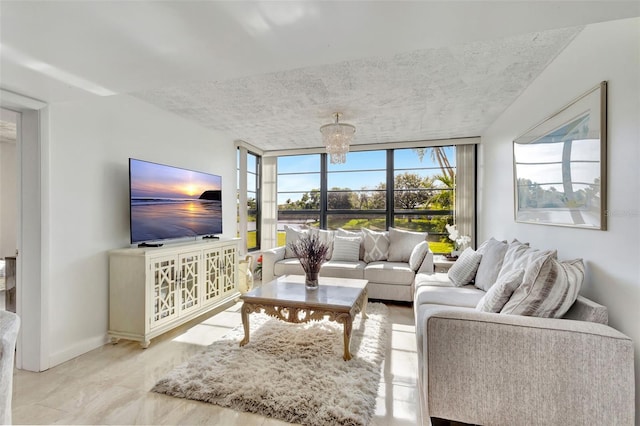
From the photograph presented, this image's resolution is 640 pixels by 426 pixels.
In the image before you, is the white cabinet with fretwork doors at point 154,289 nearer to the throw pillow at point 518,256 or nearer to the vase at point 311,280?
the vase at point 311,280

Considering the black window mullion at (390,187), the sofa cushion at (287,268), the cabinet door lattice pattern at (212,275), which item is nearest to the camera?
the cabinet door lattice pattern at (212,275)

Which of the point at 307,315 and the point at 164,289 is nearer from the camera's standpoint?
the point at 307,315

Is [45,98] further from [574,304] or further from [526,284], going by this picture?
[574,304]

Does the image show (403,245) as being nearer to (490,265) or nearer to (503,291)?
(490,265)

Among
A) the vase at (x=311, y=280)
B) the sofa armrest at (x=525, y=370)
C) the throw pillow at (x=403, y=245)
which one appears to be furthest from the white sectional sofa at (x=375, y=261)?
the sofa armrest at (x=525, y=370)


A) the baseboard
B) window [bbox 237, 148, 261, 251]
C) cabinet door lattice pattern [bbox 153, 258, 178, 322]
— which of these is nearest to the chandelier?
window [bbox 237, 148, 261, 251]

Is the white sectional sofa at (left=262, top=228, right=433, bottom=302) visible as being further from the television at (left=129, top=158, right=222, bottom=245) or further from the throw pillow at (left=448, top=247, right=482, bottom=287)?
the television at (left=129, top=158, right=222, bottom=245)

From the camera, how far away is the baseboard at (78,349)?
2.28 meters

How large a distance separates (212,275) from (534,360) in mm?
3074

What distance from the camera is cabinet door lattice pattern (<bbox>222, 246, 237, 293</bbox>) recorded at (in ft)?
12.1

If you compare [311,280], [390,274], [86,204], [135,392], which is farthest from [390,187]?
[135,392]

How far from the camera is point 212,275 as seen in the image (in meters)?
3.45

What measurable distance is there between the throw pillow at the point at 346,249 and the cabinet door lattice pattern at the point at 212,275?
1720mm

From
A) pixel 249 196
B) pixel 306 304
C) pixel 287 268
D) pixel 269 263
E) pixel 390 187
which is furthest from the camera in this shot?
pixel 249 196
